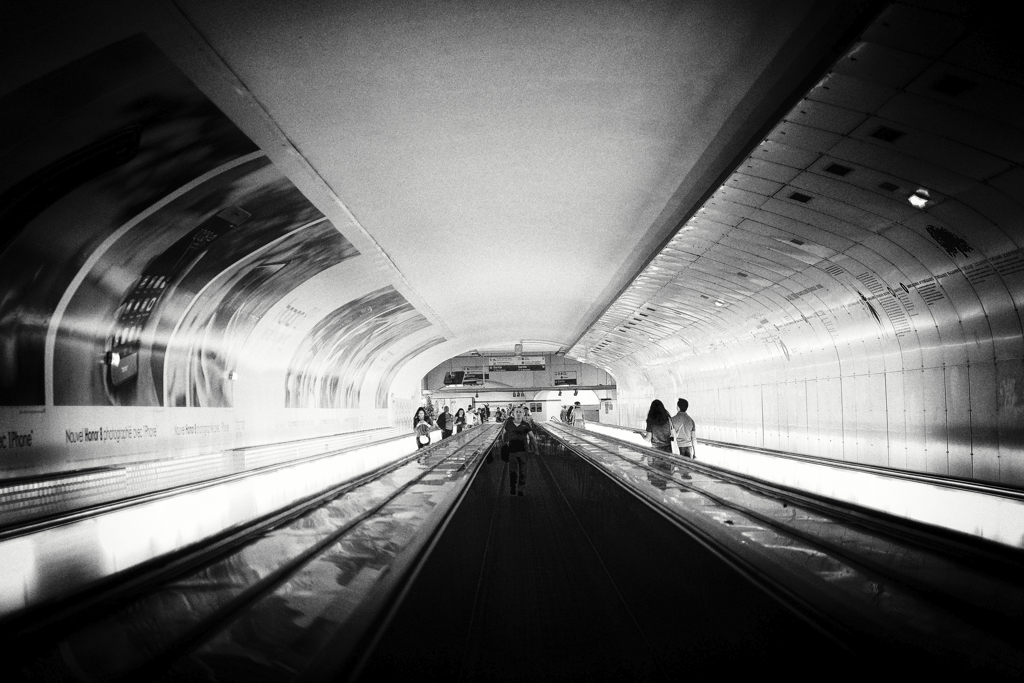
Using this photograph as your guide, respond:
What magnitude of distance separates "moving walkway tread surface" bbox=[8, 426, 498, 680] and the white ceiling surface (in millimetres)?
5235

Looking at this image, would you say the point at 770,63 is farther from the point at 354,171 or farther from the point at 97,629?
the point at 97,629

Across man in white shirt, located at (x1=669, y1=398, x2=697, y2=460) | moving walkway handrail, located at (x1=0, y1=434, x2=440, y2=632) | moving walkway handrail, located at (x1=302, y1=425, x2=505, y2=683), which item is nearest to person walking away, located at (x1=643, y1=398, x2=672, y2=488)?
man in white shirt, located at (x1=669, y1=398, x2=697, y2=460)

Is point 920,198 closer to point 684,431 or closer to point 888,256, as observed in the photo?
point 888,256

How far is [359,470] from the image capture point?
20.2 meters

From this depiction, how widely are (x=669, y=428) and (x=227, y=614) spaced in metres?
13.1

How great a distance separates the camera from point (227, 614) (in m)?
5.82

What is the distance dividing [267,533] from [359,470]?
428 inches

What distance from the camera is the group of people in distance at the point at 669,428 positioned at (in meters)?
16.4

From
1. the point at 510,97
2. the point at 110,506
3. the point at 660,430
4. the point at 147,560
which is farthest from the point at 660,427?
the point at 147,560

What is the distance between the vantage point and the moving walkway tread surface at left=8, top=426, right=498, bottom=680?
4652mm

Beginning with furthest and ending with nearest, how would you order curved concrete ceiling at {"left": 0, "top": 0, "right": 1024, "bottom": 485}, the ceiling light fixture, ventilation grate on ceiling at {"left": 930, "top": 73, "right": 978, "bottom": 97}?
the ceiling light fixture
curved concrete ceiling at {"left": 0, "top": 0, "right": 1024, "bottom": 485}
ventilation grate on ceiling at {"left": 930, "top": 73, "right": 978, "bottom": 97}

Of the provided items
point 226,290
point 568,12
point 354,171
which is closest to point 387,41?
point 568,12

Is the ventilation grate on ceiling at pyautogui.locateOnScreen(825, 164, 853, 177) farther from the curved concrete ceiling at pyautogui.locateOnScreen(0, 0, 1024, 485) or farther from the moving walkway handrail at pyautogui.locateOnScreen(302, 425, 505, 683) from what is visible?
the moving walkway handrail at pyautogui.locateOnScreen(302, 425, 505, 683)

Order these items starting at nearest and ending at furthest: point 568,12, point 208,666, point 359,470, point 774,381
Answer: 1. point 208,666
2. point 568,12
3. point 359,470
4. point 774,381
